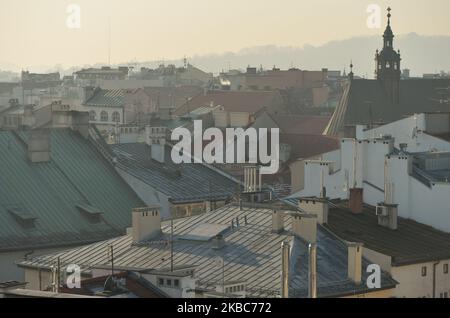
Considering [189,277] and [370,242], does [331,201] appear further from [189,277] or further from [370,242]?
[189,277]

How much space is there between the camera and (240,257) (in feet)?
114

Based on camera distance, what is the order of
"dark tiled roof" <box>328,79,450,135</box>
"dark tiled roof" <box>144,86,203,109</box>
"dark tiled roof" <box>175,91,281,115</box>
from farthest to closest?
"dark tiled roof" <box>144,86,203,109</box>
"dark tiled roof" <box>175,91,281,115</box>
"dark tiled roof" <box>328,79,450,135</box>

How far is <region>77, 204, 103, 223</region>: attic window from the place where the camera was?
155 feet

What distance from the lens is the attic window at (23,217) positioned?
4538 centimetres

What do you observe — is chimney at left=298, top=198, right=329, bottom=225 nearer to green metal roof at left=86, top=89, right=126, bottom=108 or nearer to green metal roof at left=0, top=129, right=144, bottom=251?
green metal roof at left=0, top=129, right=144, bottom=251

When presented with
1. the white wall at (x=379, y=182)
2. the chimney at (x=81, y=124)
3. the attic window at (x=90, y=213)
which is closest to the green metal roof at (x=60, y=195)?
the attic window at (x=90, y=213)

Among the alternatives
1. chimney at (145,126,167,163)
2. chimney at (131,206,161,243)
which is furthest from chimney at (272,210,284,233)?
chimney at (145,126,167,163)

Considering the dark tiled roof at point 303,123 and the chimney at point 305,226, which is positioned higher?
the chimney at point 305,226

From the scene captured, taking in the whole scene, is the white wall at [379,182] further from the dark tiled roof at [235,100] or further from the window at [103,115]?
the dark tiled roof at [235,100]

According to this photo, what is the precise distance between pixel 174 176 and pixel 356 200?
1323cm

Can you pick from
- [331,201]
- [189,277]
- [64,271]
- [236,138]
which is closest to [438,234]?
[331,201]

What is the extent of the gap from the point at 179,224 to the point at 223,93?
271ft

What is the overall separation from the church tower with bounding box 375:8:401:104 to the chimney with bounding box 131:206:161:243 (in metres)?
77.3

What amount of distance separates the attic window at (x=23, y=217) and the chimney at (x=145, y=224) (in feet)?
25.2
